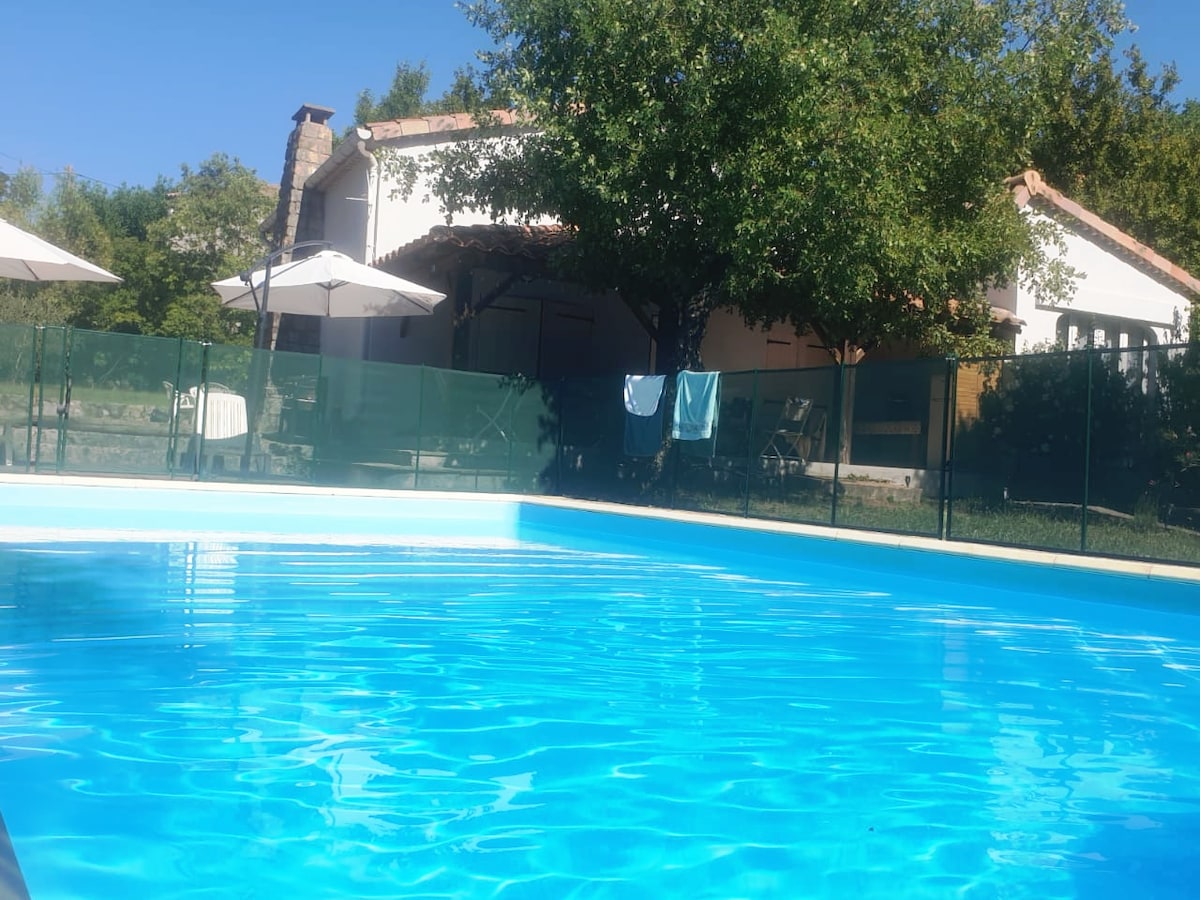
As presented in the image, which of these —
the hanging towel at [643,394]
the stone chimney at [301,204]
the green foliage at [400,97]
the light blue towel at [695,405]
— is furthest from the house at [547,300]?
the green foliage at [400,97]

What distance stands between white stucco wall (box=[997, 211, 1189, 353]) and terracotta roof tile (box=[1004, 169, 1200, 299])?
12 cm

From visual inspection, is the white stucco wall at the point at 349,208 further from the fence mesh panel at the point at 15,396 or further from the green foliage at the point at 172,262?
the green foliage at the point at 172,262

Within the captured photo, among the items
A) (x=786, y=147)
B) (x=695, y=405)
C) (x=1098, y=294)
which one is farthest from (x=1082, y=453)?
(x=1098, y=294)

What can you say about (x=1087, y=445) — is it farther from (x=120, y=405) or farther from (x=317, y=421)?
(x=120, y=405)

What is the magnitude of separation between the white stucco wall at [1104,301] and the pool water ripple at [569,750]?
33.7 feet

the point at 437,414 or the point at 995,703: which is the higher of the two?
the point at 437,414

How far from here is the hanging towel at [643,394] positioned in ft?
45.5

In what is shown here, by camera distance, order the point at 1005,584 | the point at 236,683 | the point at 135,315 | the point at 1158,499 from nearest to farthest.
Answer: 1. the point at 236,683
2. the point at 1005,584
3. the point at 1158,499
4. the point at 135,315

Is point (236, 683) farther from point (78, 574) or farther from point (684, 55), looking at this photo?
point (684, 55)

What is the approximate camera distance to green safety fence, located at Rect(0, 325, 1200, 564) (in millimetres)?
Answer: 9828

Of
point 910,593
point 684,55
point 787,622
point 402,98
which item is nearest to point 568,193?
point 684,55

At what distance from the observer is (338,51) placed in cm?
2158

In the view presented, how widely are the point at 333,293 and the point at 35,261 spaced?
4036 mm

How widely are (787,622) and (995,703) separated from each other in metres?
2.23
